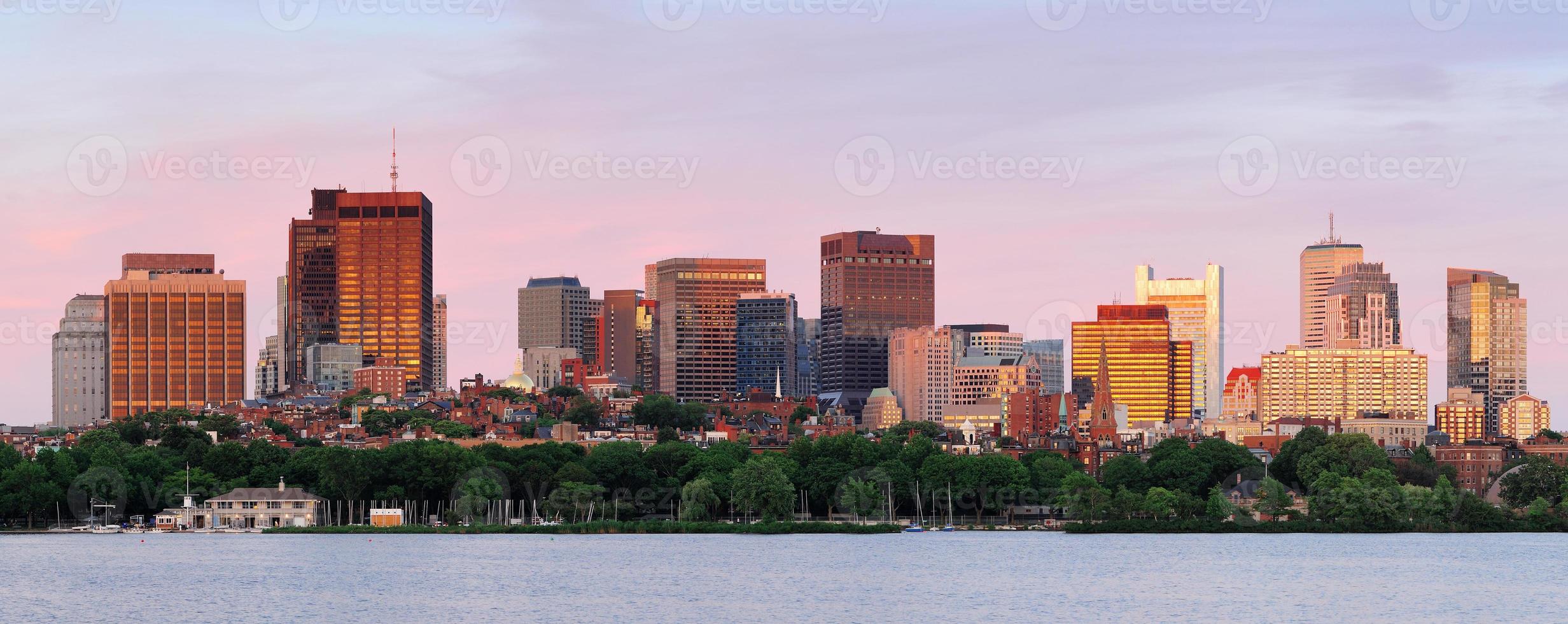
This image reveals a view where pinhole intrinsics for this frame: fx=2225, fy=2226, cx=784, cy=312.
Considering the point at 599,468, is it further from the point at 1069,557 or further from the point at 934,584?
the point at 934,584

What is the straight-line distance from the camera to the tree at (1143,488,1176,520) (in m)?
147

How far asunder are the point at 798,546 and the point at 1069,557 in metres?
18.6

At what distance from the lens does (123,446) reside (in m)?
178

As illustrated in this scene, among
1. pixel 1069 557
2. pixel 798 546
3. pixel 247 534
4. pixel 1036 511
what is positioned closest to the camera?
pixel 1069 557

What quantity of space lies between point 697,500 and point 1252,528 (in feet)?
122

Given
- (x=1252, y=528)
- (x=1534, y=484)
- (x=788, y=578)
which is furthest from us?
(x=1534, y=484)

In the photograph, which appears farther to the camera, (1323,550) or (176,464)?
(176,464)

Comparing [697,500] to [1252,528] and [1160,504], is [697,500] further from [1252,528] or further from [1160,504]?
[1252,528]

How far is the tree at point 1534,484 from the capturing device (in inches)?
6284

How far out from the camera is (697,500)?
152500mm

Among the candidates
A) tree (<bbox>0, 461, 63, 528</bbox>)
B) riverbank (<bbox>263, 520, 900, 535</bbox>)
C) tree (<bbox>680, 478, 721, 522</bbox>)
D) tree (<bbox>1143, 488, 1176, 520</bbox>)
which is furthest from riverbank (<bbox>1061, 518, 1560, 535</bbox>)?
tree (<bbox>0, 461, 63, 528</bbox>)

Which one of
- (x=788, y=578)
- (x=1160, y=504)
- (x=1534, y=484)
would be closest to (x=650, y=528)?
(x=1160, y=504)

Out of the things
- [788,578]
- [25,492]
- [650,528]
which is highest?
[25,492]

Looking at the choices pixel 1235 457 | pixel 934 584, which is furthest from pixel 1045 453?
pixel 934 584
